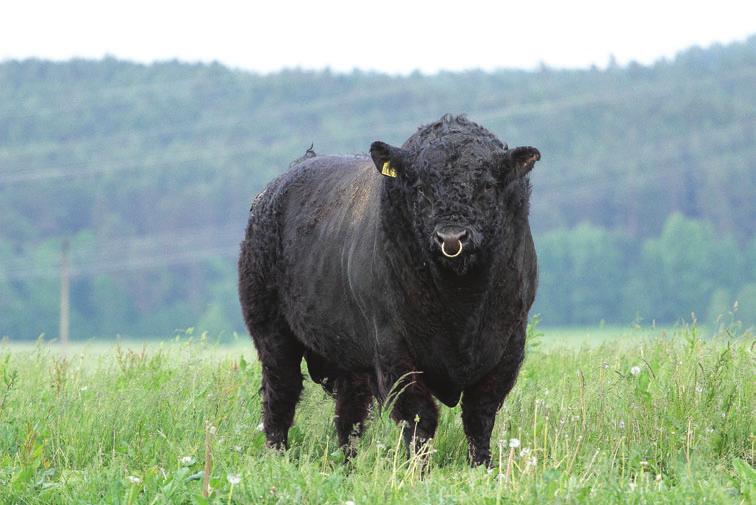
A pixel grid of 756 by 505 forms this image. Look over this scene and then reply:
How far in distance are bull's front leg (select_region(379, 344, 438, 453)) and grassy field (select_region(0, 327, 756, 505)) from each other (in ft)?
0.40

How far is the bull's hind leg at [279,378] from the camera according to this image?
852 cm

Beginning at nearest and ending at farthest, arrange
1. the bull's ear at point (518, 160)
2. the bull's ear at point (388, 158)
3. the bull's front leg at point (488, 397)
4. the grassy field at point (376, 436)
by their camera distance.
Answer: the grassy field at point (376, 436) < the bull's ear at point (518, 160) < the bull's ear at point (388, 158) < the bull's front leg at point (488, 397)

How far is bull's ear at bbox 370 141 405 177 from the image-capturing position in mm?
6754

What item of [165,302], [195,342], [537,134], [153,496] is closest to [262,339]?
[195,342]

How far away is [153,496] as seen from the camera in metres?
5.55

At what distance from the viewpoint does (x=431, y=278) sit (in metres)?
6.73

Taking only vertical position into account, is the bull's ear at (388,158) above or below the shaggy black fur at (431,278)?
above

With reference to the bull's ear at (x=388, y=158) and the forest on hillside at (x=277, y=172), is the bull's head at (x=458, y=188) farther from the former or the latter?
the forest on hillside at (x=277, y=172)

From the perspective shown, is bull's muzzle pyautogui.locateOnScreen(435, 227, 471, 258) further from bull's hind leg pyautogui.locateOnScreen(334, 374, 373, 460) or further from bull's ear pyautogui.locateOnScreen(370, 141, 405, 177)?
bull's hind leg pyautogui.locateOnScreen(334, 374, 373, 460)

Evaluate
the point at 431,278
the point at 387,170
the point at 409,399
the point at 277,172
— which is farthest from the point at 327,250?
the point at 277,172

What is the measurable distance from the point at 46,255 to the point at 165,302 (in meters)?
8.60

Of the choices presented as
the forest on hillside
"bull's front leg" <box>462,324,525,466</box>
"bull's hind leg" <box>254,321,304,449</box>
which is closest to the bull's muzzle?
"bull's front leg" <box>462,324,525,466</box>

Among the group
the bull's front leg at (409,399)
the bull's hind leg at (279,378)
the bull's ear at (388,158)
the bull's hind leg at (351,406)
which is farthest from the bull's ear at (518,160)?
the bull's hind leg at (279,378)

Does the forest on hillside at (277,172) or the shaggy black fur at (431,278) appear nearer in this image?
the shaggy black fur at (431,278)
